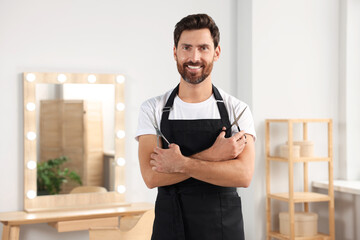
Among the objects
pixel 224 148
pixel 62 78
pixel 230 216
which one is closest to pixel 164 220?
pixel 230 216

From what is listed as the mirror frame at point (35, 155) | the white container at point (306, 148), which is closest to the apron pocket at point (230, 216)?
the mirror frame at point (35, 155)

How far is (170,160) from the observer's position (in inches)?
68.4

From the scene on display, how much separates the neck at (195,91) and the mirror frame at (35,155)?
1.78m

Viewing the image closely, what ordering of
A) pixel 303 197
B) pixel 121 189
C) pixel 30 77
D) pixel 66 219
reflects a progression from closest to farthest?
pixel 66 219 < pixel 30 77 < pixel 121 189 < pixel 303 197

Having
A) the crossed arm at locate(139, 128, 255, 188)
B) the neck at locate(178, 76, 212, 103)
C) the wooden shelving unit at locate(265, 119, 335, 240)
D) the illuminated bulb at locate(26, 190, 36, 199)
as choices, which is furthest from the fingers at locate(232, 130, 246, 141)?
the illuminated bulb at locate(26, 190, 36, 199)

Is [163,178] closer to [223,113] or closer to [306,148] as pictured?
[223,113]

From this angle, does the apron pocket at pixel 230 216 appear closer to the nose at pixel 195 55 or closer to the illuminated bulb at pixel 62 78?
the nose at pixel 195 55

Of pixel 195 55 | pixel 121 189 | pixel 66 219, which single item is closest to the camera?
pixel 195 55

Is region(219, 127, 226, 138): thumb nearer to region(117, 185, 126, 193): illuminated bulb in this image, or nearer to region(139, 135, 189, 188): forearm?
region(139, 135, 189, 188): forearm

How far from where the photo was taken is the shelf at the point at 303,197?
3.63 metres

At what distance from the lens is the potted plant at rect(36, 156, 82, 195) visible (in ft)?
11.0

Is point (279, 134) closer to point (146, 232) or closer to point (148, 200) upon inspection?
point (148, 200)

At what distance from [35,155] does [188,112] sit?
6.03 ft

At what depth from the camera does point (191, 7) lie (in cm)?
386
